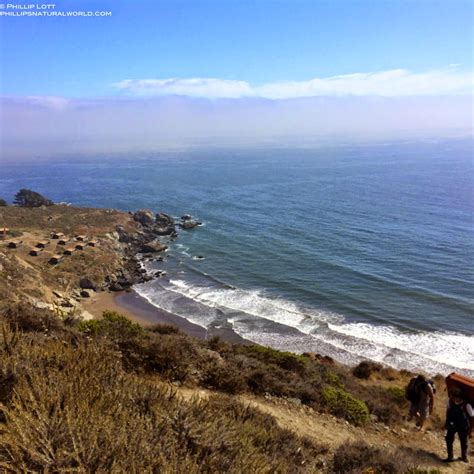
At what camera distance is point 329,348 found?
1080 inches

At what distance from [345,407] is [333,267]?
3159cm

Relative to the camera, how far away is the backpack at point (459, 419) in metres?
8.69

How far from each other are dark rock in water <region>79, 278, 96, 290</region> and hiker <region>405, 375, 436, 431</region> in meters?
33.5

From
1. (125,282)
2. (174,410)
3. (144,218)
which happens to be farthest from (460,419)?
(144,218)

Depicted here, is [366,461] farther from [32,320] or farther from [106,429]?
[32,320]

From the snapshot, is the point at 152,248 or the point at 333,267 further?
the point at 152,248

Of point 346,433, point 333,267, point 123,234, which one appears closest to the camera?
point 346,433

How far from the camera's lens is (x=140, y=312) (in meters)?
34.2

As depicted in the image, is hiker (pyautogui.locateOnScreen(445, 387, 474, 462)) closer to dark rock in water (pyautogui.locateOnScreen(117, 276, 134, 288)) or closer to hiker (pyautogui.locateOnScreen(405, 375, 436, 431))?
hiker (pyautogui.locateOnScreen(405, 375, 436, 431))

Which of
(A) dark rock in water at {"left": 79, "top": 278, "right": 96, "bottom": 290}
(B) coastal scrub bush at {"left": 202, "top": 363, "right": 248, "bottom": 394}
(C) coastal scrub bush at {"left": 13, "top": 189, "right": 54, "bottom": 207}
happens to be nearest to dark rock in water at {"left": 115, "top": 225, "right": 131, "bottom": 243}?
(A) dark rock in water at {"left": 79, "top": 278, "right": 96, "bottom": 290}

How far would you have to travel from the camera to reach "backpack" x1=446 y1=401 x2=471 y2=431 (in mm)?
8688

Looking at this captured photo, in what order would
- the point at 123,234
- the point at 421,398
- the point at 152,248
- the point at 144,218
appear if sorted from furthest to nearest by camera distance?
the point at 144,218 < the point at 123,234 < the point at 152,248 < the point at 421,398

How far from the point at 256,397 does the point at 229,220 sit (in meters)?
54.4

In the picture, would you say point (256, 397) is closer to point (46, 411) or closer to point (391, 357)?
point (46, 411)
